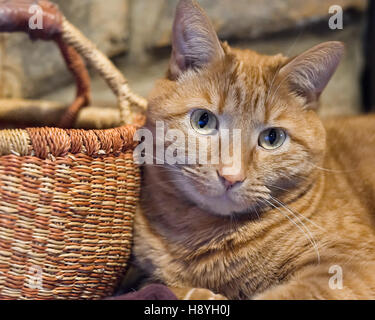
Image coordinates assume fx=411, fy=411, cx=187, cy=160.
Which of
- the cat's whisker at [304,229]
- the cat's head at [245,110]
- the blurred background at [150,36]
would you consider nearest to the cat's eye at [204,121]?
the cat's head at [245,110]

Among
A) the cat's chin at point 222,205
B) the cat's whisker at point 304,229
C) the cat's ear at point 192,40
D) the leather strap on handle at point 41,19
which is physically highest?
the leather strap on handle at point 41,19

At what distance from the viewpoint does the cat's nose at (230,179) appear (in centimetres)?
97

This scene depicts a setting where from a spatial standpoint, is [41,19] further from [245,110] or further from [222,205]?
[222,205]

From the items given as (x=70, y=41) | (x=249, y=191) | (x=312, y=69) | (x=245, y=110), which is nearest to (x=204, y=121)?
(x=245, y=110)

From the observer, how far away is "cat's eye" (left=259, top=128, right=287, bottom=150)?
1.11 m

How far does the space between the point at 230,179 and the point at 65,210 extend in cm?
41

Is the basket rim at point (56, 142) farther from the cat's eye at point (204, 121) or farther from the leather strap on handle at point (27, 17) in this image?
the leather strap on handle at point (27, 17)

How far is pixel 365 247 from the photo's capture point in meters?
1.08

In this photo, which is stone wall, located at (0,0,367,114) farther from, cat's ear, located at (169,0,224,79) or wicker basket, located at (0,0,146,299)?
wicker basket, located at (0,0,146,299)

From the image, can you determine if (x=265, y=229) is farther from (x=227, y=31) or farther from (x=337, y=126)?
(x=227, y=31)

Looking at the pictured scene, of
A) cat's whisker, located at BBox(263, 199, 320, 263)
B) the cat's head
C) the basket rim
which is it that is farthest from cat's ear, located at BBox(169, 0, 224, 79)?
cat's whisker, located at BBox(263, 199, 320, 263)

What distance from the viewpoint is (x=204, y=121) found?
109cm

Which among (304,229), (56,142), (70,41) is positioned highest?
(70,41)

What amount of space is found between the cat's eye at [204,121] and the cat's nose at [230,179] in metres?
0.14
